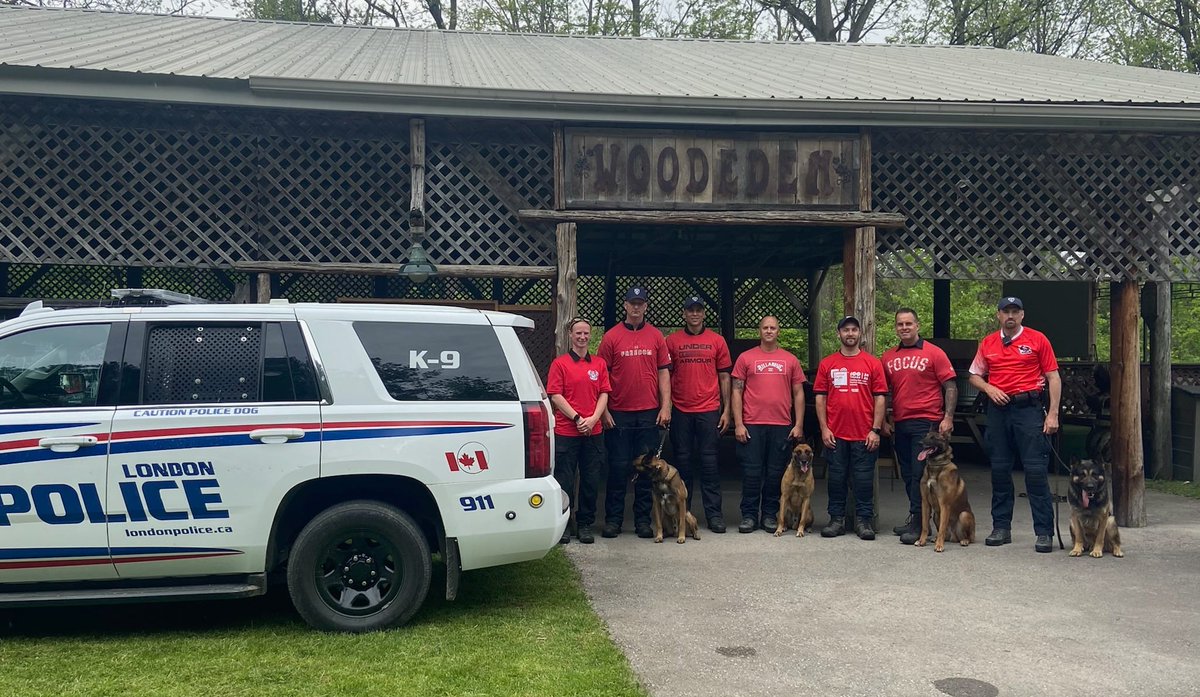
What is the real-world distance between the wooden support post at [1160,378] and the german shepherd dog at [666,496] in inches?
300

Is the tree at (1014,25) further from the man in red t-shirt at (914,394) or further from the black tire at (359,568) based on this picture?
the black tire at (359,568)

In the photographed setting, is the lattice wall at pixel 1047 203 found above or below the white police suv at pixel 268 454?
above

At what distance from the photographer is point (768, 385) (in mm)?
7180

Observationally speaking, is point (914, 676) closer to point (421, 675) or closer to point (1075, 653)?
point (1075, 653)

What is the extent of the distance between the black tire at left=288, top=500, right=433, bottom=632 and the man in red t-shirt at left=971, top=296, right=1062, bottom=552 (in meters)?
4.52

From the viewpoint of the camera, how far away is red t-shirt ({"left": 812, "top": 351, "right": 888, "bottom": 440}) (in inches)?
276

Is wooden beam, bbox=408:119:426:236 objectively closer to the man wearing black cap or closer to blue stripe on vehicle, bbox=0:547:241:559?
the man wearing black cap

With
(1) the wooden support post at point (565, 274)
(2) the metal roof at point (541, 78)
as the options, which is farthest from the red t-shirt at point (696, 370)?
(2) the metal roof at point (541, 78)

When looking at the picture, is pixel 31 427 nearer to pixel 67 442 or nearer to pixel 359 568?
pixel 67 442

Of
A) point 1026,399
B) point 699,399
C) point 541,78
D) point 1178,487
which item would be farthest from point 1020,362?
point 1178,487

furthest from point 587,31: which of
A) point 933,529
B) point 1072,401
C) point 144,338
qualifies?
point 144,338

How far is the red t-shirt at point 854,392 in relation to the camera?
7.02 meters

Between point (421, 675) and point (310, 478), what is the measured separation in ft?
3.78

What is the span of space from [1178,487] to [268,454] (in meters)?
10.3
